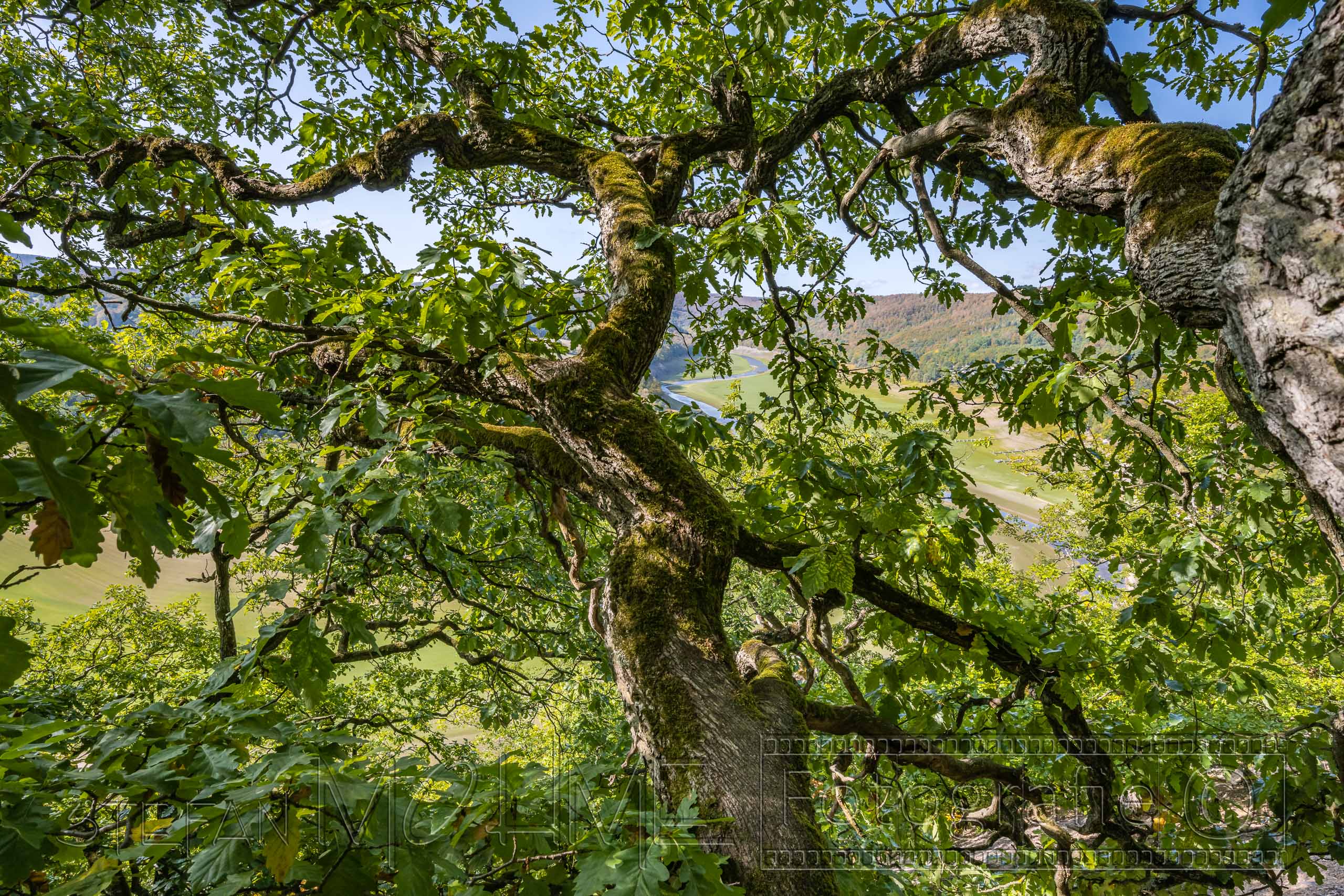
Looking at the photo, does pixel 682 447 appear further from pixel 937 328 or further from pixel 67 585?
pixel 937 328

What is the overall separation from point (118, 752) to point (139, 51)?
7874mm

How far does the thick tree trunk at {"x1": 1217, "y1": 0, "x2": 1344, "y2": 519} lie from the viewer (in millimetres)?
928

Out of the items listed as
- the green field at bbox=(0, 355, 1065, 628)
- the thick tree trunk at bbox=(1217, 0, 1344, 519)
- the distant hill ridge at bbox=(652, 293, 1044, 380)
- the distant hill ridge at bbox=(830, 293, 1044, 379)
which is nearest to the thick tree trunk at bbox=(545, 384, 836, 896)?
the thick tree trunk at bbox=(1217, 0, 1344, 519)

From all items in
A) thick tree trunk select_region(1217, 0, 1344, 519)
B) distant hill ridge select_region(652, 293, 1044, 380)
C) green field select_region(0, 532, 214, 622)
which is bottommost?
green field select_region(0, 532, 214, 622)

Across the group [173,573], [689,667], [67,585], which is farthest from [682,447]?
[173,573]

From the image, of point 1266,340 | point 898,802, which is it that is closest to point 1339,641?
point 898,802

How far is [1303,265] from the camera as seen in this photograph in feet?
3.18

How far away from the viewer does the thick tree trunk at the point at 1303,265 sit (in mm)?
928

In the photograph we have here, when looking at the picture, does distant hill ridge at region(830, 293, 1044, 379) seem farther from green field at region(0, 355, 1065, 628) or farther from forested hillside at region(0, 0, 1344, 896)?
forested hillside at region(0, 0, 1344, 896)

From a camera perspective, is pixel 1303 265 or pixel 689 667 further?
pixel 689 667

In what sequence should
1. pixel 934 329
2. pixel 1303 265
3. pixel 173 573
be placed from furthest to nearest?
1. pixel 934 329
2. pixel 173 573
3. pixel 1303 265

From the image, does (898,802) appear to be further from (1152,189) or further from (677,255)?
(677,255)

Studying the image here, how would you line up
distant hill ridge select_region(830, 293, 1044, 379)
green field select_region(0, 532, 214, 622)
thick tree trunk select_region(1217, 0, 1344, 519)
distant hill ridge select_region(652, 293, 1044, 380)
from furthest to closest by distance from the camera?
distant hill ridge select_region(830, 293, 1044, 379), distant hill ridge select_region(652, 293, 1044, 380), green field select_region(0, 532, 214, 622), thick tree trunk select_region(1217, 0, 1344, 519)

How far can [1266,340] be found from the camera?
1.01 meters
